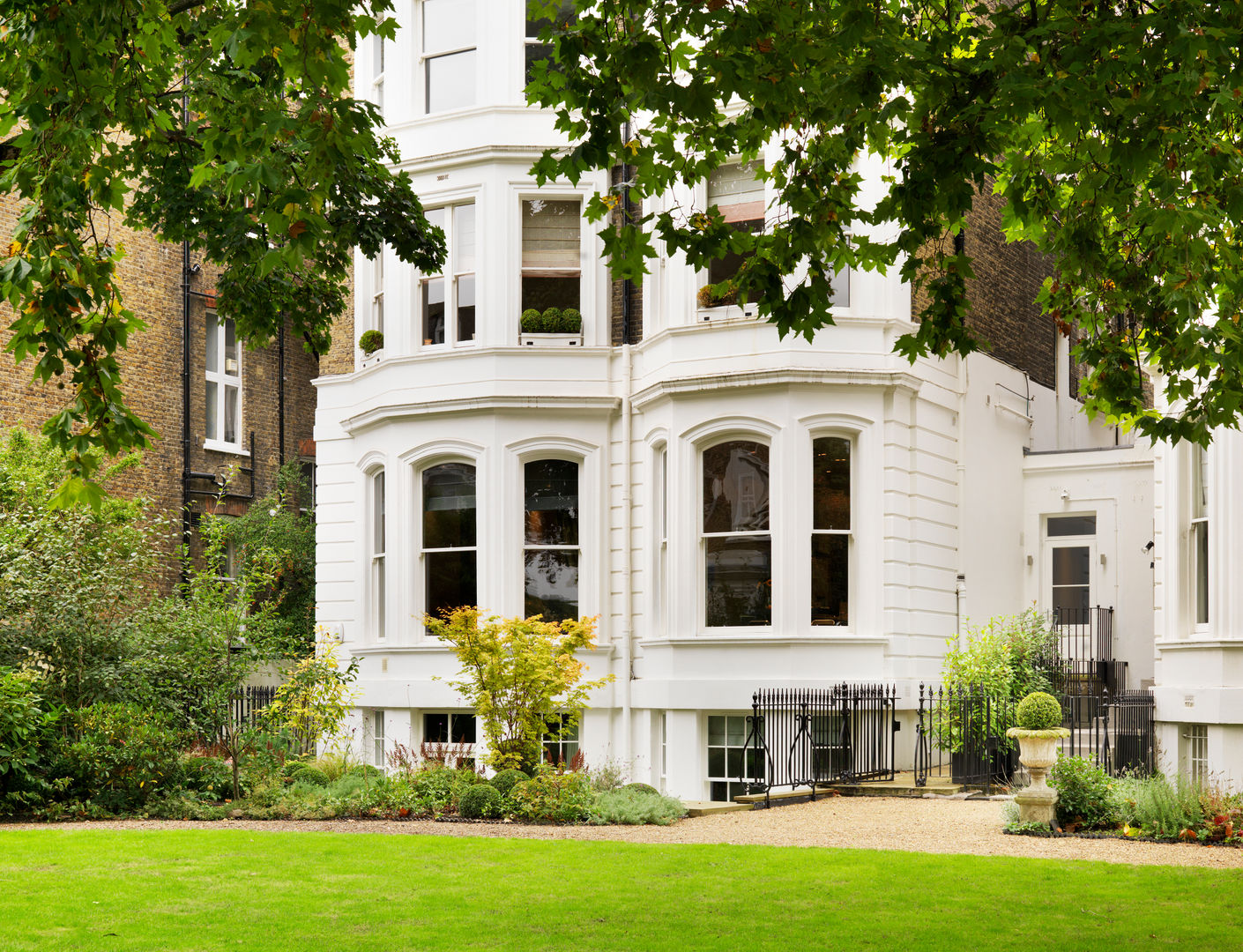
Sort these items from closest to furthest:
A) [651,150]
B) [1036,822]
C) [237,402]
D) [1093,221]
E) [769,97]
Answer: [769,97]
[651,150]
[1093,221]
[1036,822]
[237,402]

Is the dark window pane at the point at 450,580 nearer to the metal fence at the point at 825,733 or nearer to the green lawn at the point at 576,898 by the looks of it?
the metal fence at the point at 825,733

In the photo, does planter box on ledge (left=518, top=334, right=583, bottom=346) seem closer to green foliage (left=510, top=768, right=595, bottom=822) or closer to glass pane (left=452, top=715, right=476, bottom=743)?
glass pane (left=452, top=715, right=476, bottom=743)

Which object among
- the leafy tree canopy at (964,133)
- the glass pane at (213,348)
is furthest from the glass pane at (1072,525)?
the glass pane at (213,348)

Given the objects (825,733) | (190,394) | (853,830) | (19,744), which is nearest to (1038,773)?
(853,830)

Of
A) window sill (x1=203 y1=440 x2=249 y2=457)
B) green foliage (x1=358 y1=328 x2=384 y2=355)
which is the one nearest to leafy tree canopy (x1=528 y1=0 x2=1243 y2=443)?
green foliage (x1=358 y1=328 x2=384 y2=355)

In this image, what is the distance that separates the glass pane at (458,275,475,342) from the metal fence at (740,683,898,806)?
6.79 m

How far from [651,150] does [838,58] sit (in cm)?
142

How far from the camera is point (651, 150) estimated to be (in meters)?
8.99

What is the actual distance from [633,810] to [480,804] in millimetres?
1610

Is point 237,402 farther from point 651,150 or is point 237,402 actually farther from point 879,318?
point 651,150

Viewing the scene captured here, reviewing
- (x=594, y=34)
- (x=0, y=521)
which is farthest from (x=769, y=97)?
(x=0, y=521)

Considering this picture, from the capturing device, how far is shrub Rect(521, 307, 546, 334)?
19484 mm

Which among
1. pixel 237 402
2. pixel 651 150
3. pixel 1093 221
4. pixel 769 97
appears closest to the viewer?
pixel 769 97

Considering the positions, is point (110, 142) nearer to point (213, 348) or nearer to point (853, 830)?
point (853, 830)
